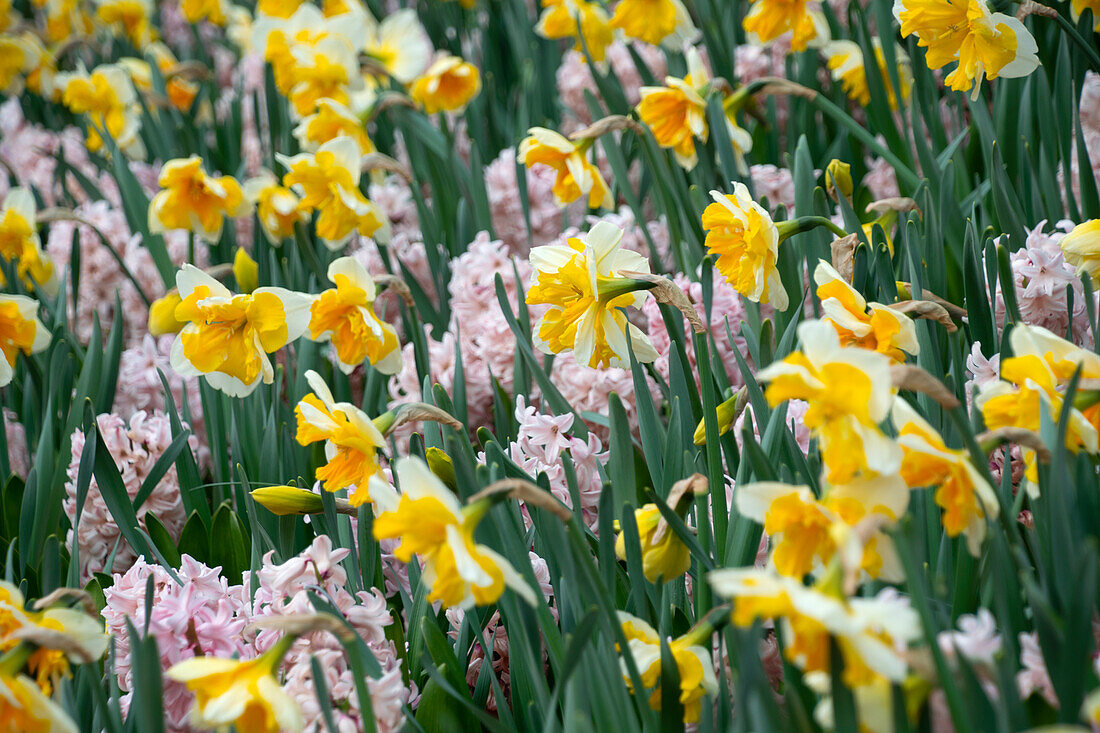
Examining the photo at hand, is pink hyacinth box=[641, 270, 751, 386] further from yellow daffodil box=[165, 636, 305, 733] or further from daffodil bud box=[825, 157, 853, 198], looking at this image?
yellow daffodil box=[165, 636, 305, 733]

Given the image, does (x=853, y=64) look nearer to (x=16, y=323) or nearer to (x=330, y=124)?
(x=330, y=124)

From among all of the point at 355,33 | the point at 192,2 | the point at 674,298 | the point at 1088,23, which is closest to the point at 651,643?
the point at 674,298

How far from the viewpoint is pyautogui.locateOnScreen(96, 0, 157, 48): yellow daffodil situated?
3.93 meters

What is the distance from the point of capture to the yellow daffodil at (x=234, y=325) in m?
1.22

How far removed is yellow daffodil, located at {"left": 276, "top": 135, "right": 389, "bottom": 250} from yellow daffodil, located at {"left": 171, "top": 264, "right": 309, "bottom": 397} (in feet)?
1.61

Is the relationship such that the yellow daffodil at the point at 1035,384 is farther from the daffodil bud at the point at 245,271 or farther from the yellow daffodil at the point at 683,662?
the daffodil bud at the point at 245,271

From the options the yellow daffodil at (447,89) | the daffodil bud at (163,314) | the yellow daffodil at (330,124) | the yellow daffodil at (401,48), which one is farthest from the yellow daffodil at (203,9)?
the daffodil bud at (163,314)

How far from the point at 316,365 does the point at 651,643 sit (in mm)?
1047

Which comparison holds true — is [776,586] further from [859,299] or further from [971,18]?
[971,18]

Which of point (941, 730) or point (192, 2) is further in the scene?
point (192, 2)

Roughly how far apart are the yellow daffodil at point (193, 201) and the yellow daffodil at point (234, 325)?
0.75 metres

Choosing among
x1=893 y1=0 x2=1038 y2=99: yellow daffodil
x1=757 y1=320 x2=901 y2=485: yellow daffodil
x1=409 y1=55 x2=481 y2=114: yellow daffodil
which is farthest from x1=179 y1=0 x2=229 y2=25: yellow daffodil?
x1=757 y1=320 x2=901 y2=485: yellow daffodil

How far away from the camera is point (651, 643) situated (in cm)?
87

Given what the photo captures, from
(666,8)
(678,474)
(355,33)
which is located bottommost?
(678,474)
